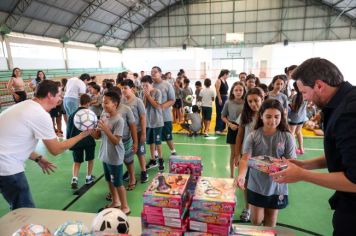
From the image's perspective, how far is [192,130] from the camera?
7.29 metres

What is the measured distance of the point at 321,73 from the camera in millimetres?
1329

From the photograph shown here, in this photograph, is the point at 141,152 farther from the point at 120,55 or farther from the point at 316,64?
the point at 120,55

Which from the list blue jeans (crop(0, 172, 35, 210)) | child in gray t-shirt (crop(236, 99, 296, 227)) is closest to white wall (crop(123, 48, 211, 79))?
child in gray t-shirt (crop(236, 99, 296, 227))

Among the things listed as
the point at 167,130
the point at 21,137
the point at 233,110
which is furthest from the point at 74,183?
the point at 233,110

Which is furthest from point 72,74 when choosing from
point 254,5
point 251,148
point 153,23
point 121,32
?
point 251,148

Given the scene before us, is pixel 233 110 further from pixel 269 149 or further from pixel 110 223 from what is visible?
pixel 110 223

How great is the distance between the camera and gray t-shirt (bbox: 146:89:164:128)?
4.66m

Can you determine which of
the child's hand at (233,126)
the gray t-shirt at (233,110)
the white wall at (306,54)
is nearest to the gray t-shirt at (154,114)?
the gray t-shirt at (233,110)

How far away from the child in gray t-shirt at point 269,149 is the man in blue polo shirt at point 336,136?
77cm

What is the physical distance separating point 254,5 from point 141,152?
72.3ft

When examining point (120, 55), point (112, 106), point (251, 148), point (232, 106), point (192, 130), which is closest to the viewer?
point (251, 148)

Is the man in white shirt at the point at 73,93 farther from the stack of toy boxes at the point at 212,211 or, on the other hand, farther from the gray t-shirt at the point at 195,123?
the stack of toy boxes at the point at 212,211

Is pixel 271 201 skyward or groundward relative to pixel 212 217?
groundward

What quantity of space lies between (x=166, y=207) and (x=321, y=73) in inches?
44.2
